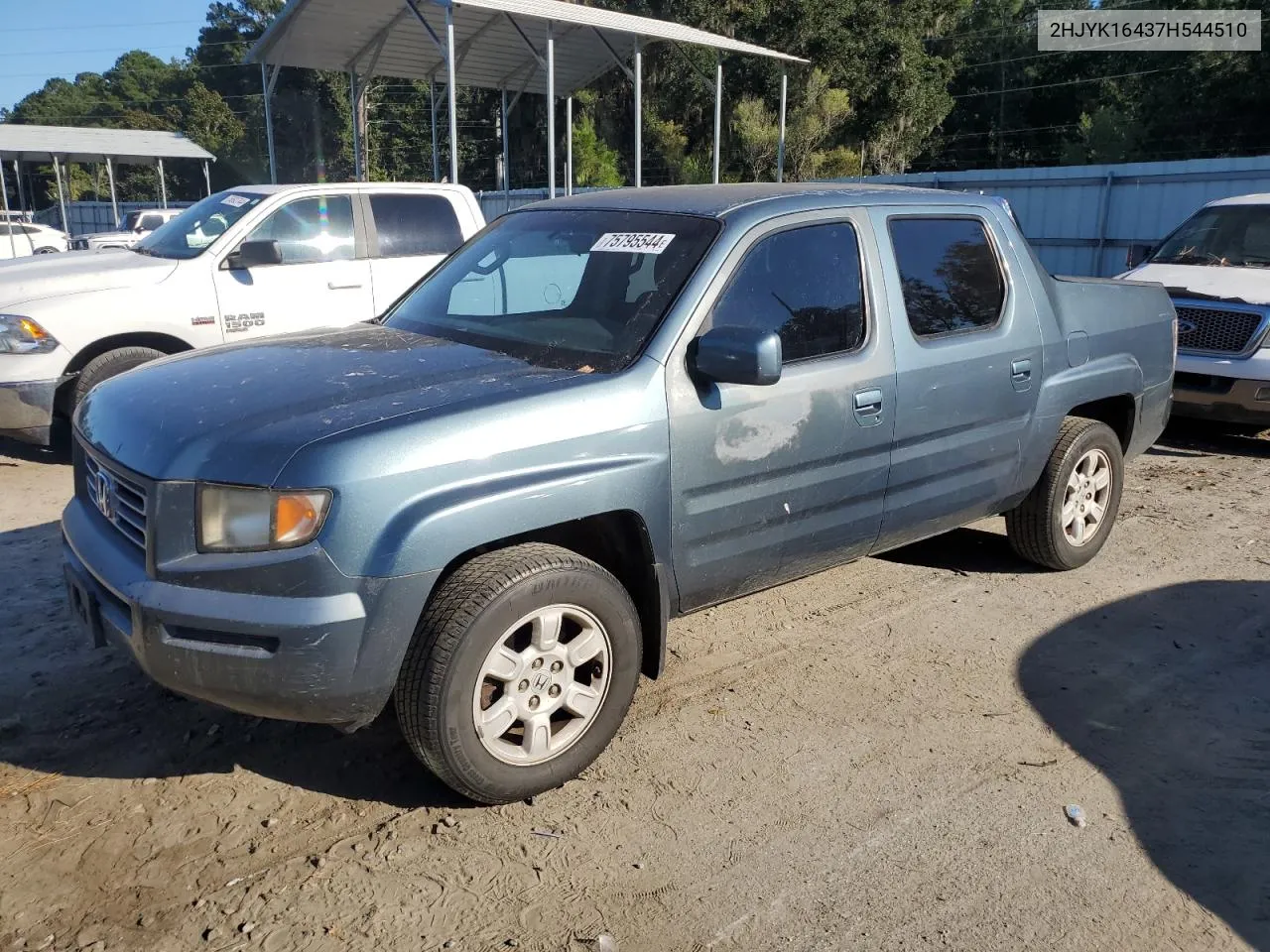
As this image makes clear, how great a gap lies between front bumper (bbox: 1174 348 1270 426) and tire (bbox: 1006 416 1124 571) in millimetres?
3134

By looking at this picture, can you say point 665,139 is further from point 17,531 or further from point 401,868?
point 401,868

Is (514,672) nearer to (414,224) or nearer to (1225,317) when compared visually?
(414,224)

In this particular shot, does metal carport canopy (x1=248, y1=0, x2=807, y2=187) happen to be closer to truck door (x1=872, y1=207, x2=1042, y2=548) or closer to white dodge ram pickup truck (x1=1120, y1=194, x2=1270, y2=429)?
white dodge ram pickup truck (x1=1120, y1=194, x2=1270, y2=429)

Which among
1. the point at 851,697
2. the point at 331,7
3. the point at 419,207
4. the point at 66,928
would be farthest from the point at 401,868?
the point at 331,7

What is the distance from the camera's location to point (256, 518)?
110 inches

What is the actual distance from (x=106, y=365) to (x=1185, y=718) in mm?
6552

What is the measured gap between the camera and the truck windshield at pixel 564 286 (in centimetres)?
359

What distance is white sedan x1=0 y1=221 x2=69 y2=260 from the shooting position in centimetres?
2031

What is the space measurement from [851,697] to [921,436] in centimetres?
108

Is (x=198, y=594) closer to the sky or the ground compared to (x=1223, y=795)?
closer to the sky

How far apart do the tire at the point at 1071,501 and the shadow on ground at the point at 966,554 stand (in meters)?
0.17

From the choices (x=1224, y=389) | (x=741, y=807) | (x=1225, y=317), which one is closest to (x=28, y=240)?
(x=1225, y=317)

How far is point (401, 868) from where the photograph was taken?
292 cm

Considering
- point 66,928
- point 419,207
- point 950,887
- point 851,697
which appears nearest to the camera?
point 66,928
